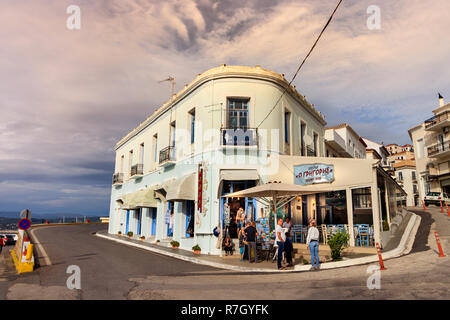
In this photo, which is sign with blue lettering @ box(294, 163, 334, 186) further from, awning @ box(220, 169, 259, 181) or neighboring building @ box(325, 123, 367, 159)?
neighboring building @ box(325, 123, 367, 159)

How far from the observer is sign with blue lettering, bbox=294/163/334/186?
14953 millimetres

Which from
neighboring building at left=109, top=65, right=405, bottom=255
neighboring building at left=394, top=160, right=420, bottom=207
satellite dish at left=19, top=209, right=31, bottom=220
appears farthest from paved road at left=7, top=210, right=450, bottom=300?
neighboring building at left=394, top=160, right=420, bottom=207

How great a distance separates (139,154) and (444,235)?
2110 cm

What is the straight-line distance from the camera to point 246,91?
1648 cm

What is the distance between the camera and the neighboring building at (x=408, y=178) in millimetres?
51938

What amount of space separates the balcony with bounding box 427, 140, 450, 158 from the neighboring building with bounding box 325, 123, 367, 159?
872 cm

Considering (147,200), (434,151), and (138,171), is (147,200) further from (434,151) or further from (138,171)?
(434,151)

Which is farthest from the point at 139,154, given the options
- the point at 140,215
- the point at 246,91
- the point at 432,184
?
the point at 432,184

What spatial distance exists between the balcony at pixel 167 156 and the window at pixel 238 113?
193 inches

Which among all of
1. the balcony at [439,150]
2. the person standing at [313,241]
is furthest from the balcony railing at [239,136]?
the balcony at [439,150]

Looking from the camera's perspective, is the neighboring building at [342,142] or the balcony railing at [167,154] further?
the neighboring building at [342,142]

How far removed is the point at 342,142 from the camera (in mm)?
28047

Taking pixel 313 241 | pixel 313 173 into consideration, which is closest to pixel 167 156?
pixel 313 173

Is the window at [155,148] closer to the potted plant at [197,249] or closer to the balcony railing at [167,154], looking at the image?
Answer: the balcony railing at [167,154]
